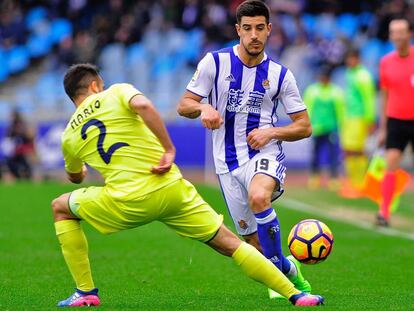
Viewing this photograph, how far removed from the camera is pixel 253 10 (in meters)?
7.39

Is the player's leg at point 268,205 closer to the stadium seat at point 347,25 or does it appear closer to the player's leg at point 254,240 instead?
the player's leg at point 254,240

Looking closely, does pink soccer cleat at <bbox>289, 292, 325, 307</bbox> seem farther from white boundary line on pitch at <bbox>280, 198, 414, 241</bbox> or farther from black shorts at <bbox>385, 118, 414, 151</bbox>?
black shorts at <bbox>385, 118, 414, 151</bbox>

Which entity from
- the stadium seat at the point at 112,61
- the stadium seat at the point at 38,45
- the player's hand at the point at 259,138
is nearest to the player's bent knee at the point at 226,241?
the player's hand at the point at 259,138

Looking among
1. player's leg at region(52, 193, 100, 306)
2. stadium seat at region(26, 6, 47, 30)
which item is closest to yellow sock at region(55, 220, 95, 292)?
player's leg at region(52, 193, 100, 306)

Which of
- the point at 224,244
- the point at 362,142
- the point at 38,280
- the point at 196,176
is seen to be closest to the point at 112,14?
the point at 196,176

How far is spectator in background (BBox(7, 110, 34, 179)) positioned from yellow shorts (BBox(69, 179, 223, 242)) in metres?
16.2

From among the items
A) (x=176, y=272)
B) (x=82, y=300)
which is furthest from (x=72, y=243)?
(x=176, y=272)

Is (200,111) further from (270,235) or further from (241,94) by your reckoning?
Answer: (270,235)

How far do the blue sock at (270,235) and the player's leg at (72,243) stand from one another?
1.29 meters

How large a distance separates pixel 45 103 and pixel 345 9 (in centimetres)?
912

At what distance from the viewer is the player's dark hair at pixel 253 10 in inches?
291

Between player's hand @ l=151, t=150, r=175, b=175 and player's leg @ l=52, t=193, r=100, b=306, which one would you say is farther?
player's leg @ l=52, t=193, r=100, b=306

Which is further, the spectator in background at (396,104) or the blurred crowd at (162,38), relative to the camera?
the blurred crowd at (162,38)

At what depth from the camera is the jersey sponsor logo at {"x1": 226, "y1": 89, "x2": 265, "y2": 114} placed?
24.7 feet
